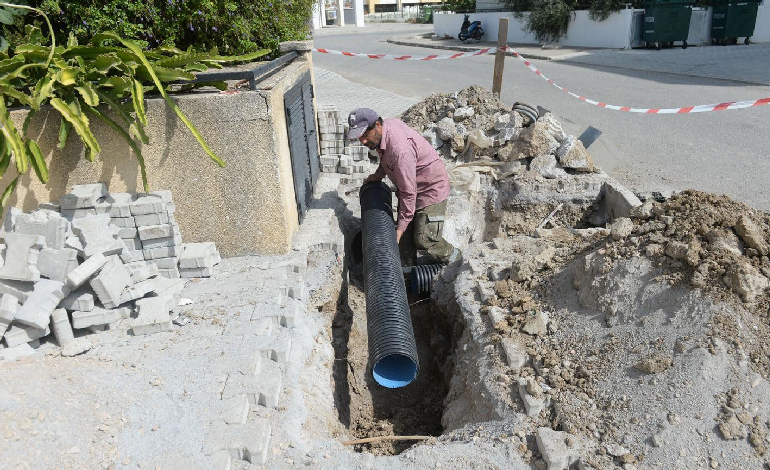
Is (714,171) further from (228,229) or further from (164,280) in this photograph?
(164,280)

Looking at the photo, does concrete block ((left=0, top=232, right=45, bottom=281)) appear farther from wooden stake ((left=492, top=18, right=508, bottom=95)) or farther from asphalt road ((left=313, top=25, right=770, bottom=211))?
wooden stake ((left=492, top=18, right=508, bottom=95))

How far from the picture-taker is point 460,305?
4402 mm

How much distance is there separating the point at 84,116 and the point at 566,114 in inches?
350

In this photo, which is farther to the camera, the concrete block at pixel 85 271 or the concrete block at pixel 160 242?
the concrete block at pixel 160 242

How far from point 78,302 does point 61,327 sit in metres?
0.19

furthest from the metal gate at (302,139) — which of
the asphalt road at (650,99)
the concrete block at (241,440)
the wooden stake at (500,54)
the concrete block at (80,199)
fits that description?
the wooden stake at (500,54)

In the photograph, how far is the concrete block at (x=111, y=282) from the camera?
3.55 meters

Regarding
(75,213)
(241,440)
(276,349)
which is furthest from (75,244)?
(241,440)

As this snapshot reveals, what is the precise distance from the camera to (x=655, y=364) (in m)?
3.13

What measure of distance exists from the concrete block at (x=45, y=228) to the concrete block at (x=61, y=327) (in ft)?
1.47

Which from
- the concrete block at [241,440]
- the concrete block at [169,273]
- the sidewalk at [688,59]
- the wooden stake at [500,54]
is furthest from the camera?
the sidewalk at [688,59]

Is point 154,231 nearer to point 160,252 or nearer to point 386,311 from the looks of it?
point 160,252

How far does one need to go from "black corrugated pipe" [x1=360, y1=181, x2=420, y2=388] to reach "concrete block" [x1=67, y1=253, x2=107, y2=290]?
1.83 m

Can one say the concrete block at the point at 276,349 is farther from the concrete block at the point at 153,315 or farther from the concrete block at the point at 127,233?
the concrete block at the point at 127,233
